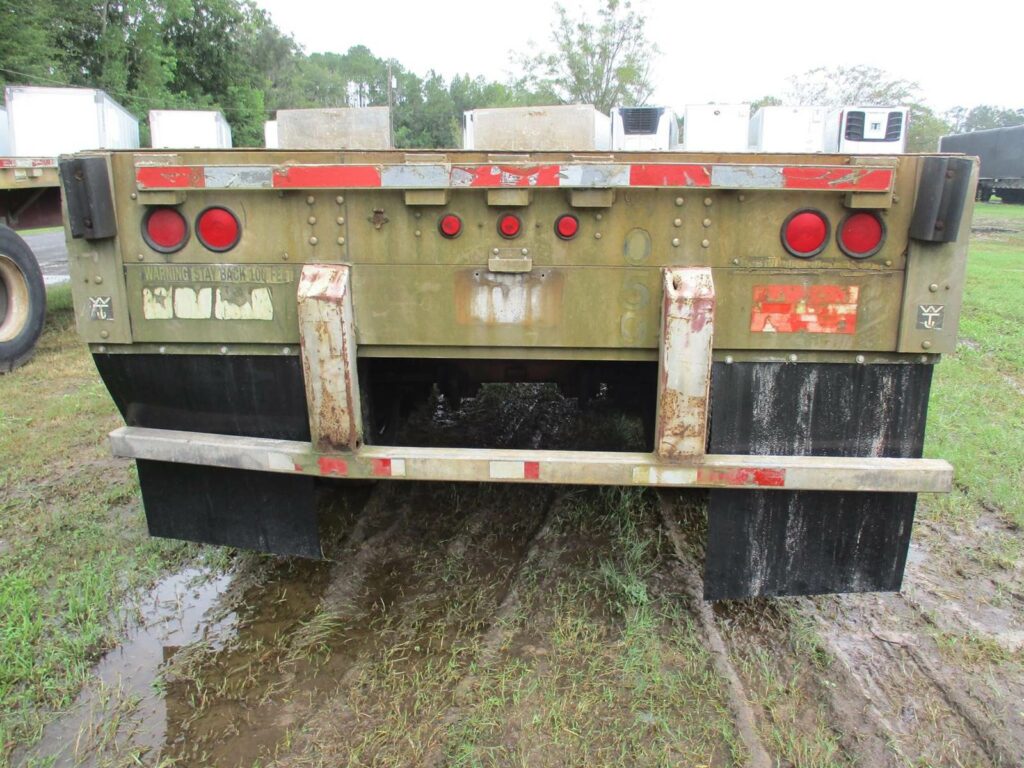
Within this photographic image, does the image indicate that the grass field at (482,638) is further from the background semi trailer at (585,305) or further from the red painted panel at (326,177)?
the red painted panel at (326,177)

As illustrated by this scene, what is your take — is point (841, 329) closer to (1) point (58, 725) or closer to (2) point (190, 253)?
(2) point (190, 253)

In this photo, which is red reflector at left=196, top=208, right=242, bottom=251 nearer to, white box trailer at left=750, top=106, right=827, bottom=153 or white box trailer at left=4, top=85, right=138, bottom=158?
white box trailer at left=750, top=106, right=827, bottom=153

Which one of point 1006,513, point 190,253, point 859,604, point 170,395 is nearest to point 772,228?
point 859,604

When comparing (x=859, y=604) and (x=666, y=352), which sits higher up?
(x=666, y=352)

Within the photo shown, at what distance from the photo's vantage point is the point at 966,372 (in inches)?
249

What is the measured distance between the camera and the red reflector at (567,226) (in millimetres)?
2422

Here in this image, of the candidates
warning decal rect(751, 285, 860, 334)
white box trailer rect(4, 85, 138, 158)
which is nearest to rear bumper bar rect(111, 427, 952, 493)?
warning decal rect(751, 285, 860, 334)

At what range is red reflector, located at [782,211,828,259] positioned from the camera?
2.37 meters

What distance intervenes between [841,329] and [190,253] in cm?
203

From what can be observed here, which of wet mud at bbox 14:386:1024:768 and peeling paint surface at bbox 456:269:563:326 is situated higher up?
peeling paint surface at bbox 456:269:563:326

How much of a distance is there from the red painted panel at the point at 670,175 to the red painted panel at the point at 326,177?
762mm

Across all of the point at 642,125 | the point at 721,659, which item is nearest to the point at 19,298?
the point at 642,125

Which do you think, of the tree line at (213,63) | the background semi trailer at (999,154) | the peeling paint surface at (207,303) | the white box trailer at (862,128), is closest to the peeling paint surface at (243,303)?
the peeling paint surface at (207,303)

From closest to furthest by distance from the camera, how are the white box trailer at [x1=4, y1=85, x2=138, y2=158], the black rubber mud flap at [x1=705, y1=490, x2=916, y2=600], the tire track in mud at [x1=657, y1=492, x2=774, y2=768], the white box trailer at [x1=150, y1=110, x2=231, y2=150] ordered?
1. the tire track in mud at [x1=657, y1=492, x2=774, y2=768]
2. the black rubber mud flap at [x1=705, y1=490, x2=916, y2=600]
3. the white box trailer at [x1=150, y1=110, x2=231, y2=150]
4. the white box trailer at [x1=4, y1=85, x2=138, y2=158]
